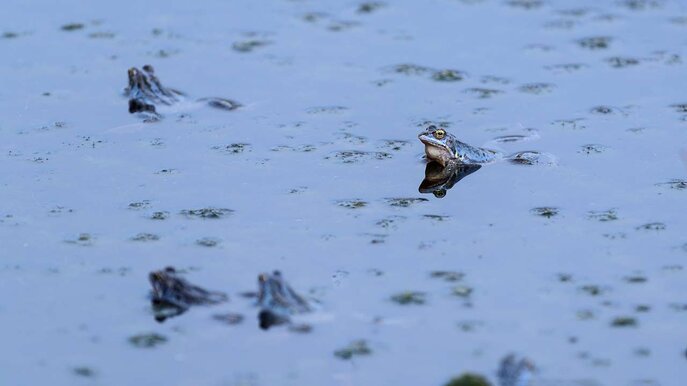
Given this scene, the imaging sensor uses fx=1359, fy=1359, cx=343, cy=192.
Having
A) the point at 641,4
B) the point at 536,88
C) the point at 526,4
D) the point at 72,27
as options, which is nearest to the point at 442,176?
the point at 536,88

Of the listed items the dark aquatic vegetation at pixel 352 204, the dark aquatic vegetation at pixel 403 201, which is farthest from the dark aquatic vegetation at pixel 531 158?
the dark aquatic vegetation at pixel 352 204

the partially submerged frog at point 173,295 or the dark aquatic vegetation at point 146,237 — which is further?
the dark aquatic vegetation at point 146,237

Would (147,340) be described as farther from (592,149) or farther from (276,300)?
(592,149)

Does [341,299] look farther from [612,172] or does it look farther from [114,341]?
[612,172]

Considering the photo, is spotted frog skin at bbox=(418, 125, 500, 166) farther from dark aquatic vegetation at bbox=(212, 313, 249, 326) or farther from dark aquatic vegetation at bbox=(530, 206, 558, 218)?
dark aquatic vegetation at bbox=(212, 313, 249, 326)

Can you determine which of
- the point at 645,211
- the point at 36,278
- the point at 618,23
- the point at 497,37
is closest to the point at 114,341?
the point at 36,278

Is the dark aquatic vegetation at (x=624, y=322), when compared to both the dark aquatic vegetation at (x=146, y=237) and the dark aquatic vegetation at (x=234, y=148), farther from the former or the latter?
the dark aquatic vegetation at (x=234, y=148)
